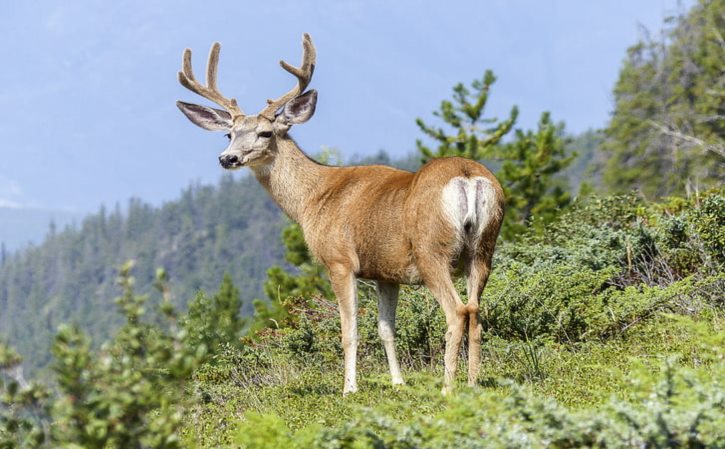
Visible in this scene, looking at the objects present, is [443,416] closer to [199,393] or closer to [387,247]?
[387,247]

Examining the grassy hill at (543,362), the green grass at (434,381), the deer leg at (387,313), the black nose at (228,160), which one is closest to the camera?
the grassy hill at (543,362)

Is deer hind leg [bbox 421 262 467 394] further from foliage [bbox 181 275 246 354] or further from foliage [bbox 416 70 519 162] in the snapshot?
foliage [bbox 416 70 519 162]

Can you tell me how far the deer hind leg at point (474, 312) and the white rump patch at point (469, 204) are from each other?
0.27 m

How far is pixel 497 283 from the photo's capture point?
35.9 ft

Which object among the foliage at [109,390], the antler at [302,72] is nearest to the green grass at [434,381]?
the foliage at [109,390]

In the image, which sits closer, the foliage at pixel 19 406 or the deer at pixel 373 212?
the foliage at pixel 19 406

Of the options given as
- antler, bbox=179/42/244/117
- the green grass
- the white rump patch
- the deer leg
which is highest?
antler, bbox=179/42/244/117

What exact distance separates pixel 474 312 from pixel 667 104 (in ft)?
140

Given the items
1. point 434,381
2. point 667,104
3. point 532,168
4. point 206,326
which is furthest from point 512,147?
point 434,381

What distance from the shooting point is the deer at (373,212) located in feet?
24.5

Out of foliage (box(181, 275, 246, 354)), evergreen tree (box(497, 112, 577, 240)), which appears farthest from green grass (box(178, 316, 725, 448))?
evergreen tree (box(497, 112, 577, 240))

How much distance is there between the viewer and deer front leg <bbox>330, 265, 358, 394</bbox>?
8320 millimetres

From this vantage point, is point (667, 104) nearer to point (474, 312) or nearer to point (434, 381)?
point (474, 312)

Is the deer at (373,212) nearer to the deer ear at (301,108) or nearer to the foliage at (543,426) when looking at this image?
the deer ear at (301,108)
